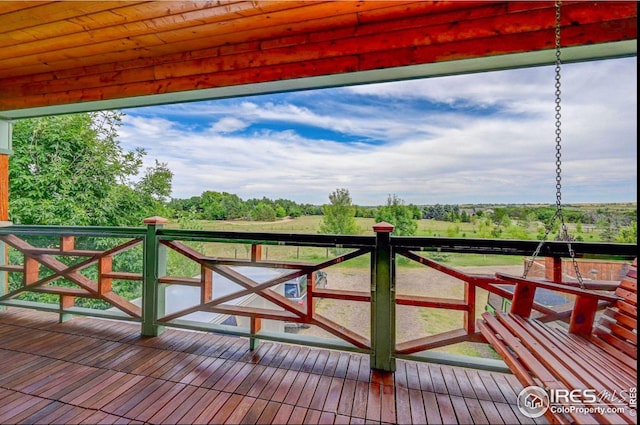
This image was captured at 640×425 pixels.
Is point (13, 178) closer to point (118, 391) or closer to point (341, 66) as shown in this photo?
point (118, 391)

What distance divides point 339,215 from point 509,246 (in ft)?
4.97

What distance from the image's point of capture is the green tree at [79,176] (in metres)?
5.43

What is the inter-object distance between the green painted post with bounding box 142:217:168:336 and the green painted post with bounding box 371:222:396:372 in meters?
1.96

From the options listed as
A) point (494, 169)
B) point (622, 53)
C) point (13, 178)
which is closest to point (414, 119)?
point (494, 169)

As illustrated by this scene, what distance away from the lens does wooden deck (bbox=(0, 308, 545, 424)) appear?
1.64 metres

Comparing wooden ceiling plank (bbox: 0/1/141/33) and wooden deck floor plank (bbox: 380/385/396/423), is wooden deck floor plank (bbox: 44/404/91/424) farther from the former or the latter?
wooden ceiling plank (bbox: 0/1/141/33)

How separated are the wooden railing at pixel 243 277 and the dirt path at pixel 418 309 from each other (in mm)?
29

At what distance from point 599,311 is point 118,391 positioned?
3054 millimetres

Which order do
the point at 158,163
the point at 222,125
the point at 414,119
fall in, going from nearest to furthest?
the point at 414,119, the point at 222,125, the point at 158,163

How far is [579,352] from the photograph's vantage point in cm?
137

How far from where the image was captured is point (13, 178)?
535 cm

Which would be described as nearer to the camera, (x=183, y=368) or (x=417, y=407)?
(x=417, y=407)

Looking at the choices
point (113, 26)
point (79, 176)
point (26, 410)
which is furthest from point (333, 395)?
point (79, 176)

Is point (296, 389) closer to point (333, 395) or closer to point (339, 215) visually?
point (333, 395)
